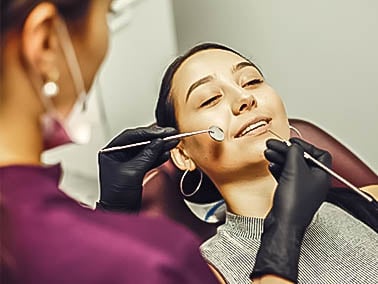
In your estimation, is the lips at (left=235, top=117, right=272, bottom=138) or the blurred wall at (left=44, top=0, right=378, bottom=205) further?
the blurred wall at (left=44, top=0, right=378, bottom=205)

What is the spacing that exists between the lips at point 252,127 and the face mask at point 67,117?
67 centimetres

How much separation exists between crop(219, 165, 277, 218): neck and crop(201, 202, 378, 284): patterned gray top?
0.02 meters

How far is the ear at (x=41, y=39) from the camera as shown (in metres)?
0.71

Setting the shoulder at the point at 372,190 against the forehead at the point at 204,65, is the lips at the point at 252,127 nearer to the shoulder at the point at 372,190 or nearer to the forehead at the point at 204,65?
the forehead at the point at 204,65

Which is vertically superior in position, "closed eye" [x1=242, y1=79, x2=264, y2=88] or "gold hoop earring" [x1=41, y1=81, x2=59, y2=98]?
"gold hoop earring" [x1=41, y1=81, x2=59, y2=98]

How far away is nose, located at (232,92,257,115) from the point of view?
146 cm

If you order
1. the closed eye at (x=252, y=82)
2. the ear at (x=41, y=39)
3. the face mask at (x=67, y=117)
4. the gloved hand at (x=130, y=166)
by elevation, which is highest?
the ear at (x=41, y=39)

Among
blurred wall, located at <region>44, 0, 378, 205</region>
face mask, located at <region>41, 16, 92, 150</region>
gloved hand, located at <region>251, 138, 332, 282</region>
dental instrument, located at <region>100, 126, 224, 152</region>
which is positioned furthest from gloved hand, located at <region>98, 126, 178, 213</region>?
face mask, located at <region>41, 16, 92, 150</region>

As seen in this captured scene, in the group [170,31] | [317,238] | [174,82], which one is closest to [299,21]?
[170,31]

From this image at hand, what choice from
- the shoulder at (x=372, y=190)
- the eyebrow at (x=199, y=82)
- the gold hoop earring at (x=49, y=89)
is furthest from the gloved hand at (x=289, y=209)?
the gold hoop earring at (x=49, y=89)

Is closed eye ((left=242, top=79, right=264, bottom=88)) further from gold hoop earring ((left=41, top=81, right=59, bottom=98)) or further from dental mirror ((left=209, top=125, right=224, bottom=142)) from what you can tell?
gold hoop earring ((left=41, top=81, right=59, bottom=98))

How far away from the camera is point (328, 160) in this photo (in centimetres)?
147

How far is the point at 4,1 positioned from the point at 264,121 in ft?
2.83

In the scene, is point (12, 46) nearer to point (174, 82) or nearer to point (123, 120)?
point (174, 82)
